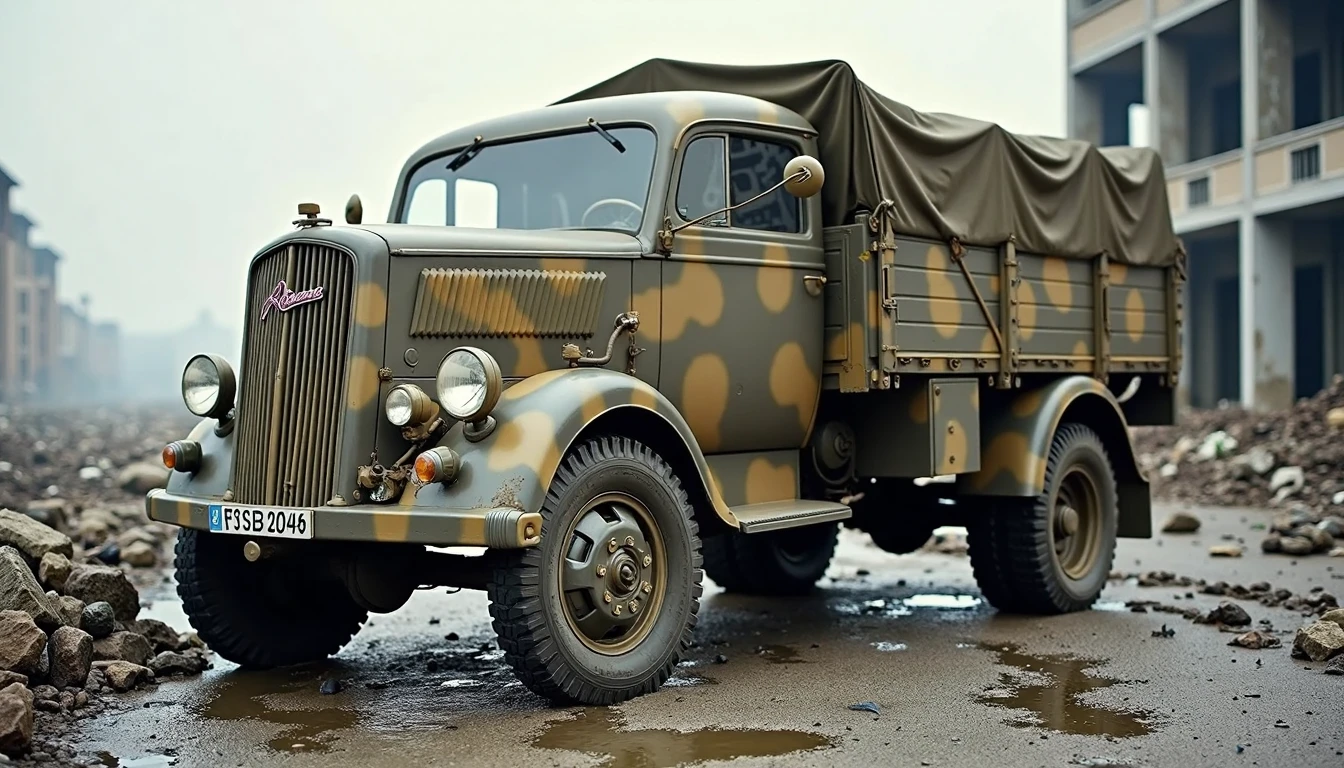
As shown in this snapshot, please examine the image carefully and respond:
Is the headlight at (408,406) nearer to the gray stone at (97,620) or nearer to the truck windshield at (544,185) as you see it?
the truck windshield at (544,185)

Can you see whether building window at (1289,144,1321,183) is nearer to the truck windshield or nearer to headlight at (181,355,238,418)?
the truck windshield

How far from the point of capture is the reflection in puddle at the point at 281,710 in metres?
4.89

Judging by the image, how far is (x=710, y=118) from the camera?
20.9 ft

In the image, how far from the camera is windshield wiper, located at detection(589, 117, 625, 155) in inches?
251

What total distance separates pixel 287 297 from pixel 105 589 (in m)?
1.82

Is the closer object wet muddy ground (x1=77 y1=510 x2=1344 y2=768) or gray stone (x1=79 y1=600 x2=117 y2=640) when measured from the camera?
wet muddy ground (x1=77 y1=510 x2=1344 y2=768)

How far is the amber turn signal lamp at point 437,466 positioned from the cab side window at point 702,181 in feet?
5.64

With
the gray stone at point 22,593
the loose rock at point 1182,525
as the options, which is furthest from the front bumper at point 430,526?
the loose rock at point 1182,525

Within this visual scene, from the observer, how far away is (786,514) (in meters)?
6.29

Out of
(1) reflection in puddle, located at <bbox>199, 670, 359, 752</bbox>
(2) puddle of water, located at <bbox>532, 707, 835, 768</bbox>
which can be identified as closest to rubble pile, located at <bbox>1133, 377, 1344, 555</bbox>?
(2) puddle of water, located at <bbox>532, 707, 835, 768</bbox>

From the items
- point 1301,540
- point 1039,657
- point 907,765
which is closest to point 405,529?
point 907,765

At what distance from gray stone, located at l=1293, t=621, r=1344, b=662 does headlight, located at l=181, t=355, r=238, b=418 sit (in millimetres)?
4671

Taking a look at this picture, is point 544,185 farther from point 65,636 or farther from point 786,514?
point 65,636

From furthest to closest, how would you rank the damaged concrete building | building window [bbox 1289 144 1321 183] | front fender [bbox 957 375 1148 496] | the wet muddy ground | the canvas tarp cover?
the damaged concrete building < building window [bbox 1289 144 1321 183] < front fender [bbox 957 375 1148 496] < the canvas tarp cover < the wet muddy ground
